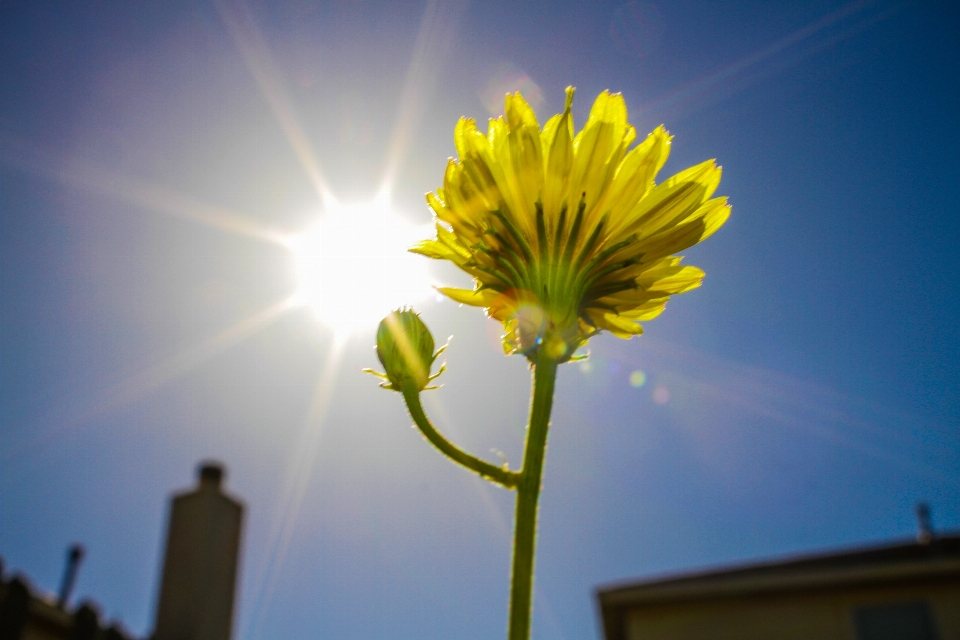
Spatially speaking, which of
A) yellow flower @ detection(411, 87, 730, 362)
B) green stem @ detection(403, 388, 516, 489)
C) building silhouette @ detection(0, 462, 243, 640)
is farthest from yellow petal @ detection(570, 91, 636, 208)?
building silhouette @ detection(0, 462, 243, 640)

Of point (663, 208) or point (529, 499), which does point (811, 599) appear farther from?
point (529, 499)

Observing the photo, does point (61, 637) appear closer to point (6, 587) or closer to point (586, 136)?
point (6, 587)

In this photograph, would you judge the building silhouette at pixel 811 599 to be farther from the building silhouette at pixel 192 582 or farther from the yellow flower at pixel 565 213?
the yellow flower at pixel 565 213

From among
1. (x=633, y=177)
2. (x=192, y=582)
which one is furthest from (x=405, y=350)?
(x=192, y=582)

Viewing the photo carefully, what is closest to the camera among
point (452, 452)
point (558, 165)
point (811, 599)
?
point (452, 452)

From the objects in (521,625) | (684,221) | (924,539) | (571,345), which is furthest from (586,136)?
(924,539)

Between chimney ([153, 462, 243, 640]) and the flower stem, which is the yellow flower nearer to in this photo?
the flower stem
